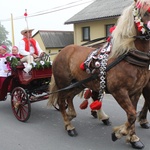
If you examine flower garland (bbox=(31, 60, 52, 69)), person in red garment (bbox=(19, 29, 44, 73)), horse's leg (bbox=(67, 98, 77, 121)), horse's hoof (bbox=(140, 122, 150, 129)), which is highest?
person in red garment (bbox=(19, 29, 44, 73))

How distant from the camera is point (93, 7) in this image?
2069 centimetres

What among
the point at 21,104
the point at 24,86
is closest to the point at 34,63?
the point at 24,86

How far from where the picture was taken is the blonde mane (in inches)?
130

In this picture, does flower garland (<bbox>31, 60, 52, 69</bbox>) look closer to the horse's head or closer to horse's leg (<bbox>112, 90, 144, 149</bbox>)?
horse's leg (<bbox>112, 90, 144, 149</bbox>)

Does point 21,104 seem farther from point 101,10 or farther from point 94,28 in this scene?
point 101,10

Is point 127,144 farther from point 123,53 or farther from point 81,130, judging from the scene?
point 123,53

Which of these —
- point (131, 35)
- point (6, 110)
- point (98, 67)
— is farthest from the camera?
point (6, 110)

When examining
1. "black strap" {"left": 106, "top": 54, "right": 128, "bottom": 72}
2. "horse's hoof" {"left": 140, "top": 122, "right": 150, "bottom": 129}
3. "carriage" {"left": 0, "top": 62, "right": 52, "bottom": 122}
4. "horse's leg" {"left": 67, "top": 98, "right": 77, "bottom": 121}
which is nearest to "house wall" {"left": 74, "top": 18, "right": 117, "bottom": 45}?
"carriage" {"left": 0, "top": 62, "right": 52, "bottom": 122}

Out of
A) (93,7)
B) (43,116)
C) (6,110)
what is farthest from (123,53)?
(93,7)

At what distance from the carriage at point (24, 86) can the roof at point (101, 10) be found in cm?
1221

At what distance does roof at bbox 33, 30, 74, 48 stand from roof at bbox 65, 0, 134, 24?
285cm

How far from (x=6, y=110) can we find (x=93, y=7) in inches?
647

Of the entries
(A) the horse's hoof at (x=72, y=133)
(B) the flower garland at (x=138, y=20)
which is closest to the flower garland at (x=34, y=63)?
(A) the horse's hoof at (x=72, y=133)

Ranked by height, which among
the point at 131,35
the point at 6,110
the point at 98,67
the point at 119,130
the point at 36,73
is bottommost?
the point at 6,110
